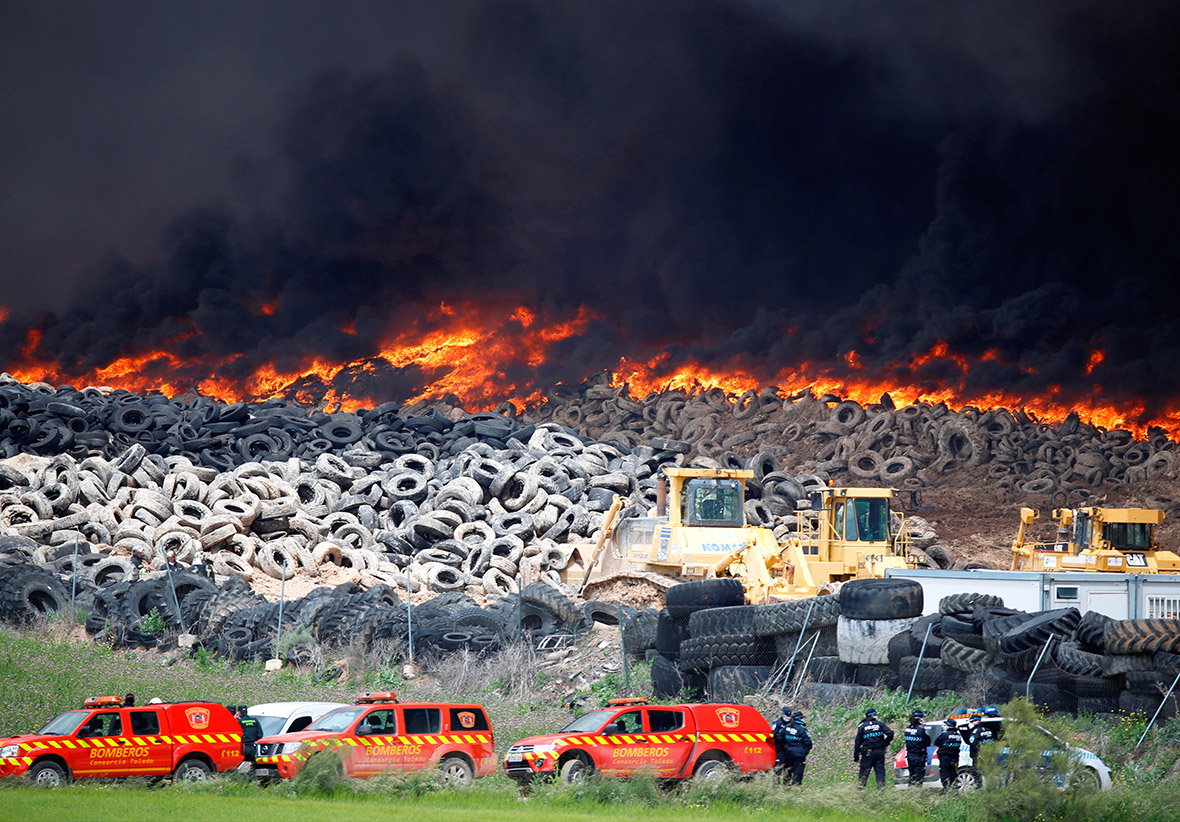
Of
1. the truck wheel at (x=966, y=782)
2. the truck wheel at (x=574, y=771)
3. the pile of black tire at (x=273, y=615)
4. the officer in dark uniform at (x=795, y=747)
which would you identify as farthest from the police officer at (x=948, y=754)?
the pile of black tire at (x=273, y=615)

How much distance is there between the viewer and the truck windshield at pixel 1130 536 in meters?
23.4

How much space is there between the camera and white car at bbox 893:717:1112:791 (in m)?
10.3

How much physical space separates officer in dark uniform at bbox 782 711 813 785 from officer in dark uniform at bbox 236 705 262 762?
6469 mm

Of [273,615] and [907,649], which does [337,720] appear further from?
[273,615]

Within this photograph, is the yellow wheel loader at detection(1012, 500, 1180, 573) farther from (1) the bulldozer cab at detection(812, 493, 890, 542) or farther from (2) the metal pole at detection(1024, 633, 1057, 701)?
(2) the metal pole at detection(1024, 633, 1057, 701)

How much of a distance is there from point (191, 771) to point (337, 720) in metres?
1.90

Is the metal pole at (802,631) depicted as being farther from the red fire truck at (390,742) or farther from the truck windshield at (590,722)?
the red fire truck at (390,742)

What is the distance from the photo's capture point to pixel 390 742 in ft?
43.5

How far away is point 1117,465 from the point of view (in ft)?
150

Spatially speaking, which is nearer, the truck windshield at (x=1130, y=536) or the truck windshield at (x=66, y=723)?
the truck windshield at (x=66, y=723)

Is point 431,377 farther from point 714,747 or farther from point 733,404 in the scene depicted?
point 714,747

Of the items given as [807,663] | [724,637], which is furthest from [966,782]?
[724,637]

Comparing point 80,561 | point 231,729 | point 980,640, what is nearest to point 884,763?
point 980,640

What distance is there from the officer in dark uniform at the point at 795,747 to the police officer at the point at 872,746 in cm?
68
